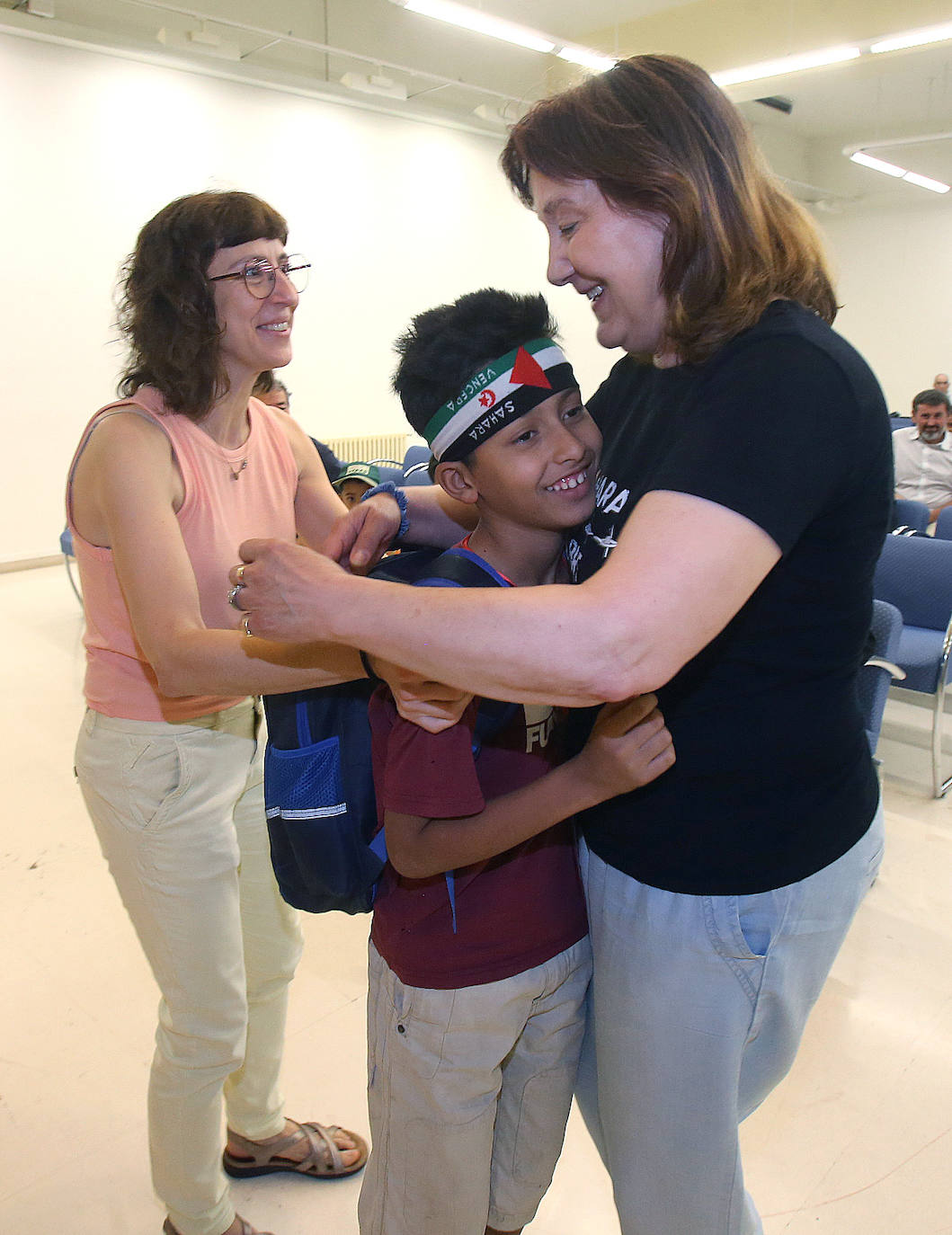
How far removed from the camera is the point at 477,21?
6281 mm

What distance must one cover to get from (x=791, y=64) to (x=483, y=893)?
25.2 ft

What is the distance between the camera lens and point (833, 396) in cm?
81

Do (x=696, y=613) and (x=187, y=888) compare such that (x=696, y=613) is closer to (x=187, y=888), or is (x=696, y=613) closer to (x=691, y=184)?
(x=691, y=184)

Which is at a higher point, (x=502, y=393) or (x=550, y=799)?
(x=502, y=393)

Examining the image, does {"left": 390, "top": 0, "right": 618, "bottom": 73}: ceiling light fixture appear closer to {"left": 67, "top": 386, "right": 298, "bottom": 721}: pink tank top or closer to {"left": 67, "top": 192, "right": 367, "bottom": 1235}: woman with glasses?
{"left": 67, "top": 192, "right": 367, "bottom": 1235}: woman with glasses

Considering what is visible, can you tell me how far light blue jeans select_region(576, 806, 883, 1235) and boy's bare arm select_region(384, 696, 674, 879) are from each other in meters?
0.16

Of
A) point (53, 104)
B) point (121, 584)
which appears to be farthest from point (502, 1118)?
point (53, 104)

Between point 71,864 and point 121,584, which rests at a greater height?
point 121,584

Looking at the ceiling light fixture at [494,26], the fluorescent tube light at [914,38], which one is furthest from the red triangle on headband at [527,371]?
the fluorescent tube light at [914,38]

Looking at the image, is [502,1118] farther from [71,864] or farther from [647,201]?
[71,864]

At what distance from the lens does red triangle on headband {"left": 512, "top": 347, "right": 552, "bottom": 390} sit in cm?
112

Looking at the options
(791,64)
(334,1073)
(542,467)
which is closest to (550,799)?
(542,467)

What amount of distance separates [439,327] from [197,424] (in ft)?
1.78

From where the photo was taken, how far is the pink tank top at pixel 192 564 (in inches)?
56.3
